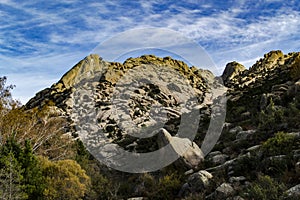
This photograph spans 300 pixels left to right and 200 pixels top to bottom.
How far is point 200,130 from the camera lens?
25922 millimetres

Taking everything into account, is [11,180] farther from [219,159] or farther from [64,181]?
[219,159]

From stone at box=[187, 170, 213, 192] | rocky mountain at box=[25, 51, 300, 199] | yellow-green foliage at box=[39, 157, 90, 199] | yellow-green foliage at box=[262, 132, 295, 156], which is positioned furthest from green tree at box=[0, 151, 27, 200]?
yellow-green foliage at box=[262, 132, 295, 156]

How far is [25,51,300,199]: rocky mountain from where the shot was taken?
11.4 meters

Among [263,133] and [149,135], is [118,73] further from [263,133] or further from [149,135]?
[263,133]

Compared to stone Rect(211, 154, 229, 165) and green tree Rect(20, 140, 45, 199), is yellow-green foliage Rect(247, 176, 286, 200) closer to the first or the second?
stone Rect(211, 154, 229, 165)

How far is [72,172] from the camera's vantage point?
634 inches

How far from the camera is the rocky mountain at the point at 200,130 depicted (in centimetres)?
1138

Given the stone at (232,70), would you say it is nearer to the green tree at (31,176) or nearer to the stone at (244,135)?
the stone at (244,135)

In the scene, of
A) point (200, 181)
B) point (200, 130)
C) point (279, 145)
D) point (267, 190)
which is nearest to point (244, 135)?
→ point (279, 145)

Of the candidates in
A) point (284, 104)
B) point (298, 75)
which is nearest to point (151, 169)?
point (284, 104)

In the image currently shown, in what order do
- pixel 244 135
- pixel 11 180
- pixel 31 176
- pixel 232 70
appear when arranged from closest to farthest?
pixel 11 180 < pixel 31 176 < pixel 244 135 < pixel 232 70

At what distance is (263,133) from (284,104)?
22.5 ft

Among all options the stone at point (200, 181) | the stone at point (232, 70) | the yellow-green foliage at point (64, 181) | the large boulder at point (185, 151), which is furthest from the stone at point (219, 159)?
the stone at point (232, 70)

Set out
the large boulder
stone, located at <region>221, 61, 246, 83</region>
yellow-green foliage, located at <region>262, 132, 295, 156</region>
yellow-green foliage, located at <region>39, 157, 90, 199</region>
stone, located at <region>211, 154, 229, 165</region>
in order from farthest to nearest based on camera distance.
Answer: stone, located at <region>221, 61, 246, 83</region> < the large boulder < stone, located at <region>211, 154, 229, 165</region> < yellow-green foliage, located at <region>39, 157, 90, 199</region> < yellow-green foliage, located at <region>262, 132, 295, 156</region>
